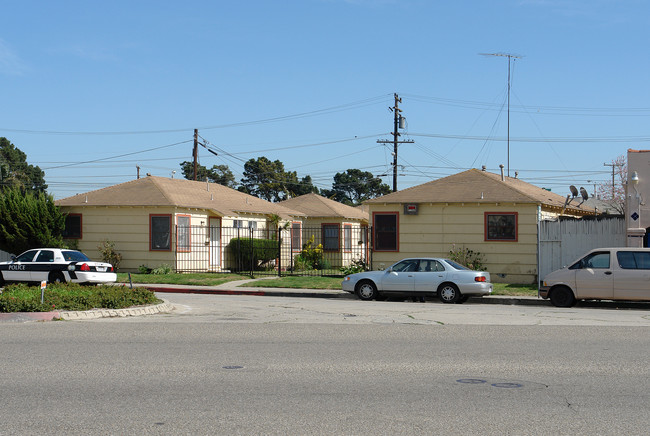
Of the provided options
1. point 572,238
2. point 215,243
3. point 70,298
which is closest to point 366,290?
point 572,238

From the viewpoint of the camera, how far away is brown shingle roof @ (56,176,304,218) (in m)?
31.3

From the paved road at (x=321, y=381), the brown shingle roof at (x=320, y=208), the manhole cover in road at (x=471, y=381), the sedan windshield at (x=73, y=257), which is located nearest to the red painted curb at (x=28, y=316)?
the paved road at (x=321, y=381)

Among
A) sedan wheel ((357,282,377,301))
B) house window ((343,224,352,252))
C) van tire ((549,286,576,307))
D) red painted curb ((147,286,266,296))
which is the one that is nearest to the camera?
van tire ((549,286,576,307))

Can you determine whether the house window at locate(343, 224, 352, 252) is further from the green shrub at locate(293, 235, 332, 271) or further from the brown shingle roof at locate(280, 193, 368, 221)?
the green shrub at locate(293, 235, 332, 271)

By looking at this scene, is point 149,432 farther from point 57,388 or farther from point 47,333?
point 47,333

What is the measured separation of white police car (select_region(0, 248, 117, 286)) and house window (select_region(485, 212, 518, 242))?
13.3m

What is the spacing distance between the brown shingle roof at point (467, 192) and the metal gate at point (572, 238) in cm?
181

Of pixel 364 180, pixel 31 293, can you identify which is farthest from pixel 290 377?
pixel 364 180

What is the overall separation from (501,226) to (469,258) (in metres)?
1.64

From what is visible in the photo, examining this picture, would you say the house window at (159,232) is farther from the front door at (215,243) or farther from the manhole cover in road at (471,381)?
the manhole cover in road at (471,381)

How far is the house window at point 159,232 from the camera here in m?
30.7

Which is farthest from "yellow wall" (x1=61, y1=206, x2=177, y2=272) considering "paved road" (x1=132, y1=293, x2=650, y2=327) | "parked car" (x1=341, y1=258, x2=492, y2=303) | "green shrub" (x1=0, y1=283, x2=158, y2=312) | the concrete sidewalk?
"parked car" (x1=341, y1=258, x2=492, y2=303)

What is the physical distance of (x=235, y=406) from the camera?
7.38 meters

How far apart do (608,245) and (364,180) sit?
70510 millimetres
